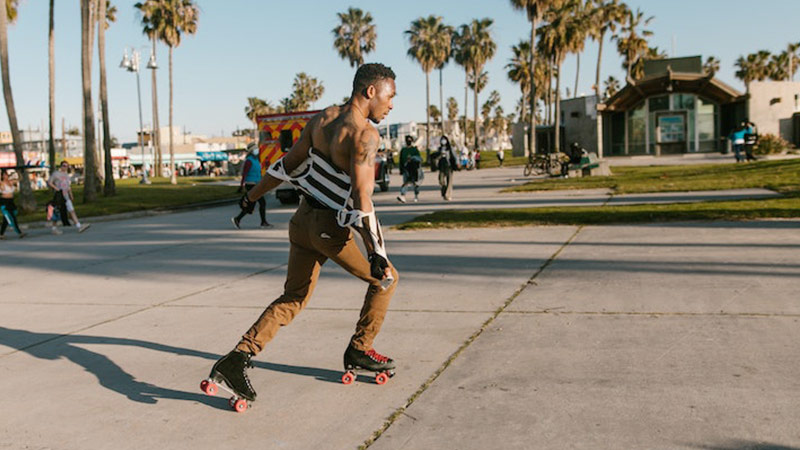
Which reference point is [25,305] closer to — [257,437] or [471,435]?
[257,437]

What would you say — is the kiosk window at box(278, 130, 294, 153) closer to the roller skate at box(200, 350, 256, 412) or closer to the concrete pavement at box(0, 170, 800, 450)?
the concrete pavement at box(0, 170, 800, 450)

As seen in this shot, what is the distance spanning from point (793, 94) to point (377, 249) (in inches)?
2187

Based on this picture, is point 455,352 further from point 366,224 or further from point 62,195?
point 62,195

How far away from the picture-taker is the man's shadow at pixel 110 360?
14.6ft

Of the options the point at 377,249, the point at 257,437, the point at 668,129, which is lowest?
the point at 257,437

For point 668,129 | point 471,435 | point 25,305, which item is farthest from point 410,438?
point 668,129

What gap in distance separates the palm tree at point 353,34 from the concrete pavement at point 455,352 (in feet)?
218

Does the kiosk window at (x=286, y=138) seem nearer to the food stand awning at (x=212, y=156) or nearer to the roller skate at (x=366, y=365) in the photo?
the roller skate at (x=366, y=365)

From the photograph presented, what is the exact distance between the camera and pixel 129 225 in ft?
59.2

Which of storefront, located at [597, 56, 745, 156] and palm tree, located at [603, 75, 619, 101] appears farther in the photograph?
palm tree, located at [603, 75, 619, 101]

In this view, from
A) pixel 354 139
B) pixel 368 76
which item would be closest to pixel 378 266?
pixel 354 139

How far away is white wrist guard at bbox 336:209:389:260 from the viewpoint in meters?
4.03

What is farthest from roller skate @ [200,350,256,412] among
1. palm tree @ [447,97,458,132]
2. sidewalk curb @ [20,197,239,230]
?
palm tree @ [447,97,458,132]

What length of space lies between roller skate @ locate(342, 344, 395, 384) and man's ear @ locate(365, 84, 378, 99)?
150 centimetres
